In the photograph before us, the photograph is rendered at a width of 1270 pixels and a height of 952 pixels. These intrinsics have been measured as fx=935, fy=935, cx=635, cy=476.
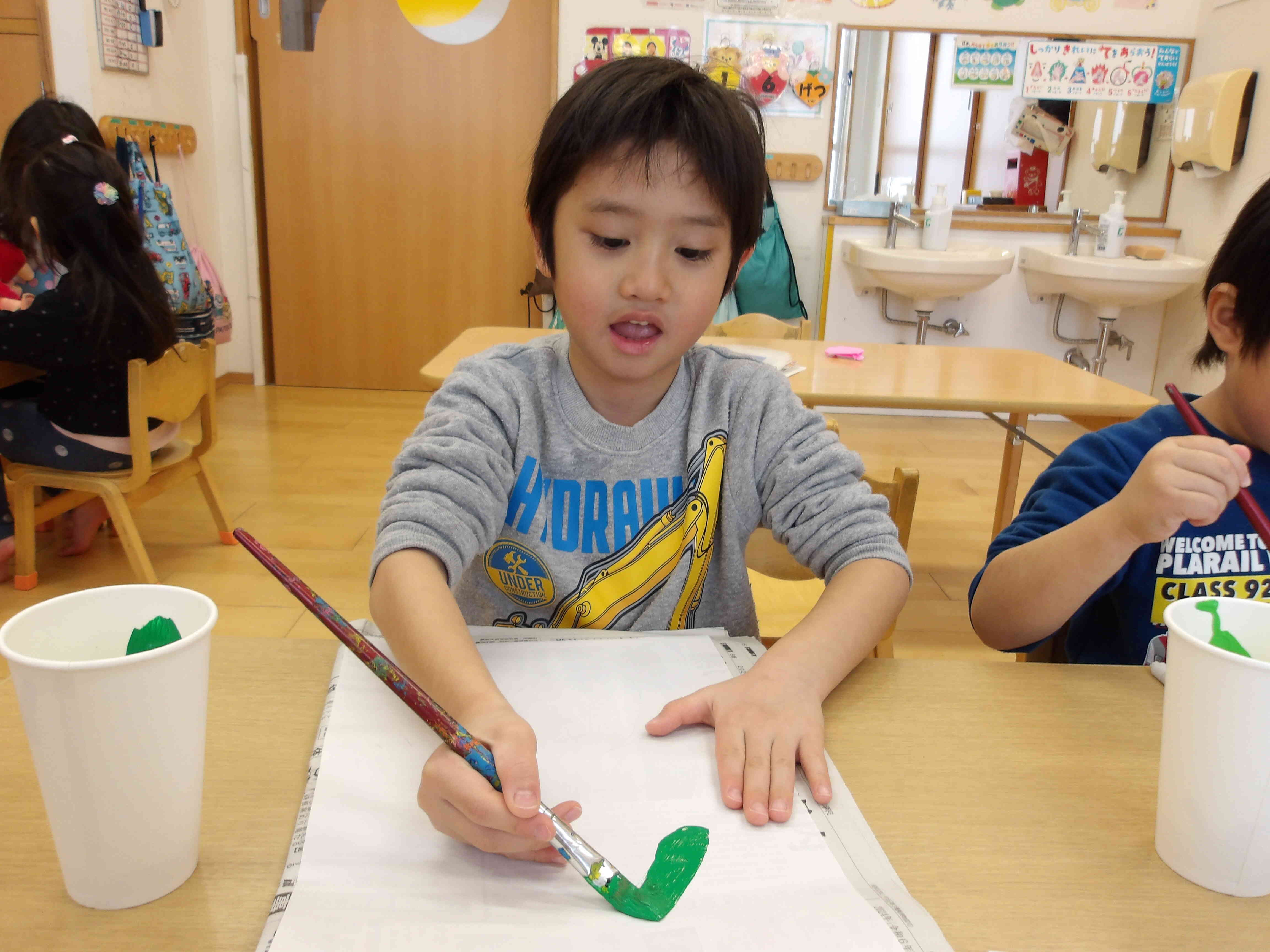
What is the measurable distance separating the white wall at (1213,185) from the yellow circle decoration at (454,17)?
2.75m

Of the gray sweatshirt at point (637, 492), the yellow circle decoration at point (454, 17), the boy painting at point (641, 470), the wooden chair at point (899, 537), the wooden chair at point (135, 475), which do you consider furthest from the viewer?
the yellow circle decoration at point (454, 17)

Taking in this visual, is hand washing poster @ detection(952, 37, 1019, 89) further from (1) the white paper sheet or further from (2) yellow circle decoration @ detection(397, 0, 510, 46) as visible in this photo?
(1) the white paper sheet

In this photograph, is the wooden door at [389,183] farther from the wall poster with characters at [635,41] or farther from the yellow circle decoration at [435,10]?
the wall poster with characters at [635,41]

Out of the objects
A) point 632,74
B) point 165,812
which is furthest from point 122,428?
point 165,812

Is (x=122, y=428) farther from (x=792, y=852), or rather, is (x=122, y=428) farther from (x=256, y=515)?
(x=792, y=852)

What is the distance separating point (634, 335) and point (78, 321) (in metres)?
1.76

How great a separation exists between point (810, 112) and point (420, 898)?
383 cm

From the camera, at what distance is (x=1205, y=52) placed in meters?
3.63

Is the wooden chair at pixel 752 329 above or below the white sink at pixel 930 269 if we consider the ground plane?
below

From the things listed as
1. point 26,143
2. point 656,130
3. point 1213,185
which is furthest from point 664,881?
point 1213,185

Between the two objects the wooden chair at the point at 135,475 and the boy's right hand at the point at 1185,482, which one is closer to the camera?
the boy's right hand at the point at 1185,482

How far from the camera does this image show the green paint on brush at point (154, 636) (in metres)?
0.43

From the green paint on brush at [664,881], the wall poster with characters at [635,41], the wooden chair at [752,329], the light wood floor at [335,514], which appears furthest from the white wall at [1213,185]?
the green paint on brush at [664,881]

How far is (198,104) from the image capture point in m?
3.80
